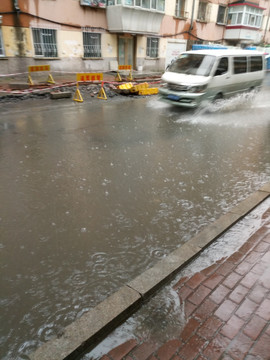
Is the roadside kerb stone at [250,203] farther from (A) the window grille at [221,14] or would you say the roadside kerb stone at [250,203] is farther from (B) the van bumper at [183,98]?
(A) the window grille at [221,14]

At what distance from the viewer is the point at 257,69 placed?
12.2m

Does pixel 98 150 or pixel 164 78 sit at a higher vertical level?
pixel 164 78

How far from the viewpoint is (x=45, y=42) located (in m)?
16.9

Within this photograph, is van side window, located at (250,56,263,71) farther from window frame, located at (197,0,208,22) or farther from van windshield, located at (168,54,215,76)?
window frame, located at (197,0,208,22)

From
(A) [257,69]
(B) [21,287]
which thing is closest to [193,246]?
(B) [21,287]

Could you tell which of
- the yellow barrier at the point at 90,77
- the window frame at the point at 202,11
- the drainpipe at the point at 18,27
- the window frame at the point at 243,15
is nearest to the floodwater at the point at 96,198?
the yellow barrier at the point at 90,77

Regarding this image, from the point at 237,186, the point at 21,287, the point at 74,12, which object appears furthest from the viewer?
the point at 74,12

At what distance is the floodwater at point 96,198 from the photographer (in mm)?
2697

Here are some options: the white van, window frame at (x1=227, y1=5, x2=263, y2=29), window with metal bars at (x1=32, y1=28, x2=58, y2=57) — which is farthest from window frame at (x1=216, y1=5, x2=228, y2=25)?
the white van

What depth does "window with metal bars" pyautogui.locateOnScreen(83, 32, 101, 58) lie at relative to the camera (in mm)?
18828

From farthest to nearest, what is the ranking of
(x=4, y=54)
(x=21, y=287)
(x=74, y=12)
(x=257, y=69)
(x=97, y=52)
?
(x=97, y=52), (x=74, y=12), (x=4, y=54), (x=257, y=69), (x=21, y=287)

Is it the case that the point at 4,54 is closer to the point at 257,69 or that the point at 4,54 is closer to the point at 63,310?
the point at 257,69

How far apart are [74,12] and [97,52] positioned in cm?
302

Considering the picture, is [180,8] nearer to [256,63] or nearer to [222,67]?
[256,63]
